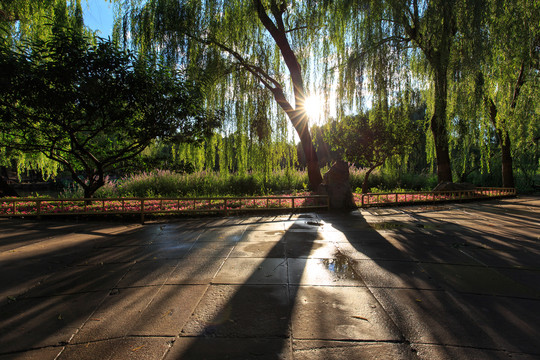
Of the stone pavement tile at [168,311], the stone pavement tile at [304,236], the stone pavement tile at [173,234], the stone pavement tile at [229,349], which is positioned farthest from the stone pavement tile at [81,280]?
the stone pavement tile at [304,236]

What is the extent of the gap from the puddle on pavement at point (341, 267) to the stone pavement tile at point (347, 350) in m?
1.41

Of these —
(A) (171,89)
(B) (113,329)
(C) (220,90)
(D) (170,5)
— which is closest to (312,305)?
(B) (113,329)

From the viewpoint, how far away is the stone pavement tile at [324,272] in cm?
359

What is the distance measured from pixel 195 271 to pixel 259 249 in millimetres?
1366

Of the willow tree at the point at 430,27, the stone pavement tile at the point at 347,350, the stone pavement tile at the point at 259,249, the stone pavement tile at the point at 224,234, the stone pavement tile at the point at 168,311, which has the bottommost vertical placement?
the stone pavement tile at the point at 347,350

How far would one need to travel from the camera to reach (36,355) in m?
2.23

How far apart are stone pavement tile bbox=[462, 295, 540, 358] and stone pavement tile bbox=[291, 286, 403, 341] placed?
0.84 metres

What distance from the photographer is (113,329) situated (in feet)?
8.49

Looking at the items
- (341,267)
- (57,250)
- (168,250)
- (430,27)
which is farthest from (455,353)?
(430,27)

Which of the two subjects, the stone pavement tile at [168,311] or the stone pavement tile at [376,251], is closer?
the stone pavement tile at [168,311]

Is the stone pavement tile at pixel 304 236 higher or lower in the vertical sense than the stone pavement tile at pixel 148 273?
higher

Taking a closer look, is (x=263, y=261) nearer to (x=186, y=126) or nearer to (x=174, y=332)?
(x=174, y=332)

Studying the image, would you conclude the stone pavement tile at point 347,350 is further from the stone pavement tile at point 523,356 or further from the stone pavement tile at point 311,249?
the stone pavement tile at point 311,249

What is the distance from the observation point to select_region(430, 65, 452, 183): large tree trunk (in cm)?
969
